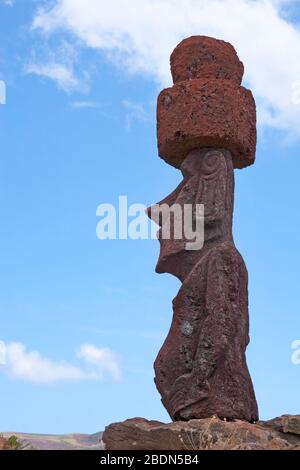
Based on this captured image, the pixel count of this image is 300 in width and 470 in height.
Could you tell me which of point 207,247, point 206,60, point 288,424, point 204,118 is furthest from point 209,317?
point 206,60

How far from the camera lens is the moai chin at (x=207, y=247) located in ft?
32.1

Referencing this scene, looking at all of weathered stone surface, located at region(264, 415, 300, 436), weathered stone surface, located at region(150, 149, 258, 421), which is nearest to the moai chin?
weathered stone surface, located at region(150, 149, 258, 421)

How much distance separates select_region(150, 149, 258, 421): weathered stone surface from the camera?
31.9 ft

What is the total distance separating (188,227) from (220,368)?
1.96 meters

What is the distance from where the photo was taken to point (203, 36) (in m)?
11.5

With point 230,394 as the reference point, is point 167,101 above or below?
above

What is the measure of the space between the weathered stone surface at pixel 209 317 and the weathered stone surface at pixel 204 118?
0.30 m

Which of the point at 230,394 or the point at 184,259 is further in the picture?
the point at 184,259

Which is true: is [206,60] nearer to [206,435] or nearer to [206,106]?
[206,106]

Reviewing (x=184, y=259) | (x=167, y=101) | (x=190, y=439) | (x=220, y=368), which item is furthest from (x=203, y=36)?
(x=190, y=439)

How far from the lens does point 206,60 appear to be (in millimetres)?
11281

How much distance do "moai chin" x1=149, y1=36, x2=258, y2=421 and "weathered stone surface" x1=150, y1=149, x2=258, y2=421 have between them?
0.01 m
